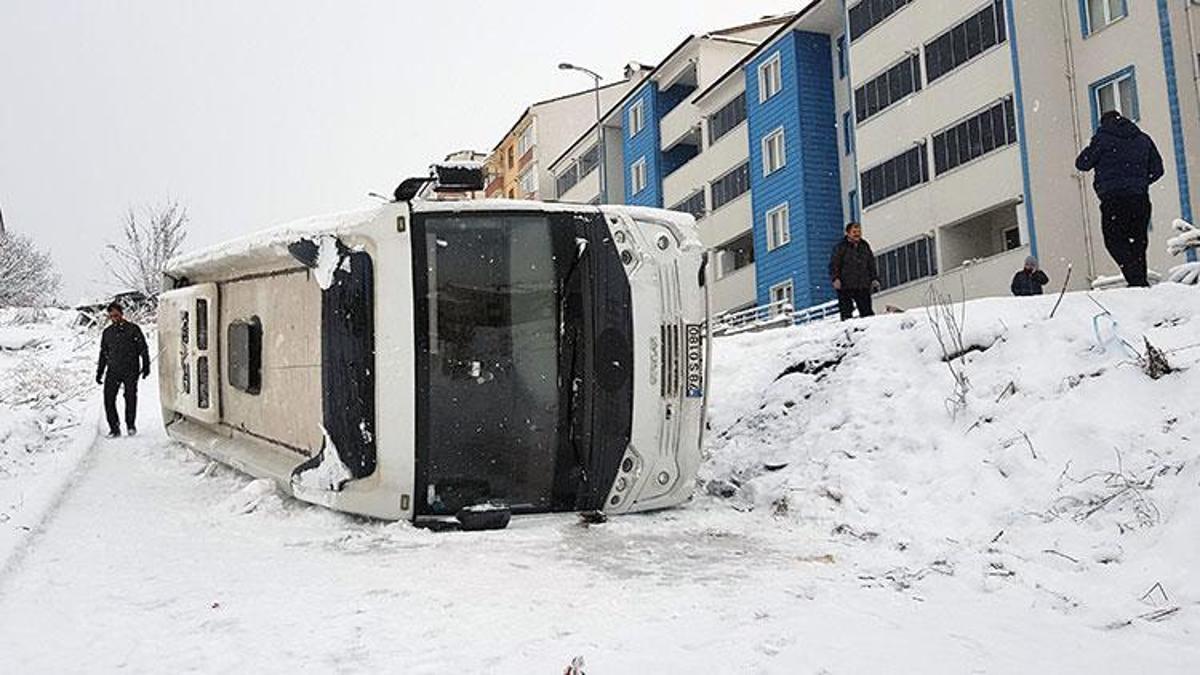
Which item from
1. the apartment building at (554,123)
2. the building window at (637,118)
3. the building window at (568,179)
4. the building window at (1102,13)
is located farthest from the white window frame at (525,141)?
the building window at (1102,13)

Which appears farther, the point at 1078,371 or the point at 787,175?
the point at 787,175

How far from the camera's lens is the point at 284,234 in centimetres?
622

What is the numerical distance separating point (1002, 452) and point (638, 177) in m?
33.7

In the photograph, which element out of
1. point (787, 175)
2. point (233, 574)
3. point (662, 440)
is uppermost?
point (787, 175)

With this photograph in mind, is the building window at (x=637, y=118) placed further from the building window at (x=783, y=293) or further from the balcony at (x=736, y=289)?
the building window at (x=783, y=293)

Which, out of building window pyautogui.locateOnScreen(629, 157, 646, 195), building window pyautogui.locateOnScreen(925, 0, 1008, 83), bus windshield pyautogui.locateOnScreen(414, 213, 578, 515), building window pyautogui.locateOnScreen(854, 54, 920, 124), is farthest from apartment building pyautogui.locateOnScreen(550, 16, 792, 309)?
bus windshield pyautogui.locateOnScreen(414, 213, 578, 515)

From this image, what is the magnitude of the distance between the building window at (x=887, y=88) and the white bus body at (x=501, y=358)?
19206mm

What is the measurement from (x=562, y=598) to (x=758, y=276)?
26189 mm

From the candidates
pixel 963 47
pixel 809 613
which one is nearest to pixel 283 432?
pixel 809 613

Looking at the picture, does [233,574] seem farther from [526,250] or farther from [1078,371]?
[1078,371]

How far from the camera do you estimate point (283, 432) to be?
260 inches

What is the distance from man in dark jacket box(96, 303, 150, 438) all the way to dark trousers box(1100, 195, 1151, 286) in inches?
367

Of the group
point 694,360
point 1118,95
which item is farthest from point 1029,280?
point 694,360

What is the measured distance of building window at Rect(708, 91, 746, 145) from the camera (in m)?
31.2
